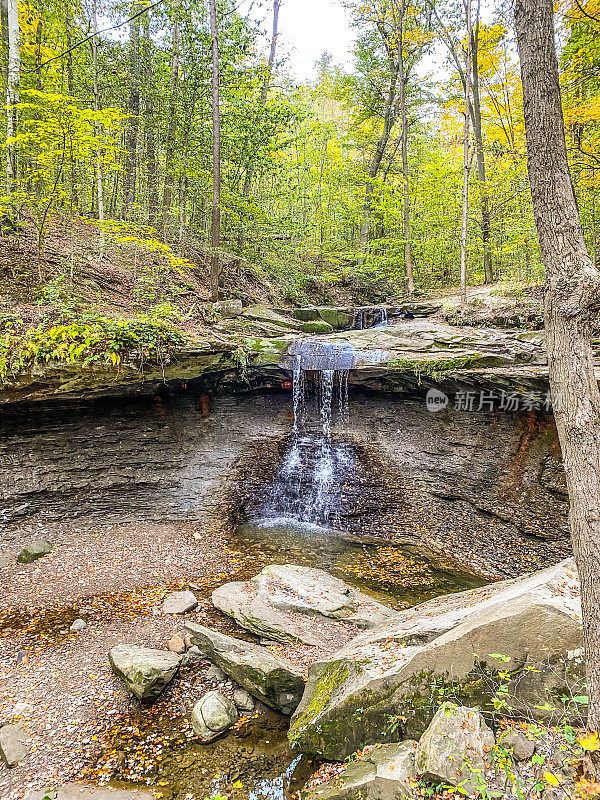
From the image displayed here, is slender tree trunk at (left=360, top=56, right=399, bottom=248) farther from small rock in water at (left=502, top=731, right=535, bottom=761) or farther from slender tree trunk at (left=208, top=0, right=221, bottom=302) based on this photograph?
small rock in water at (left=502, top=731, right=535, bottom=761)

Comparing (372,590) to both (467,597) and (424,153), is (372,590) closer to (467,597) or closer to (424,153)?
(467,597)

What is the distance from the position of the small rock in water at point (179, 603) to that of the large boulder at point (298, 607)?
36cm

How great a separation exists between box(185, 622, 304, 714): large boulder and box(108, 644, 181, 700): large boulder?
53 cm

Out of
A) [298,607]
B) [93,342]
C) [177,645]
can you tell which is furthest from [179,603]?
[93,342]

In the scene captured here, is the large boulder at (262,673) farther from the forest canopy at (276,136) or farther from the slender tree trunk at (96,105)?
the slender tree trunk at (96,105)

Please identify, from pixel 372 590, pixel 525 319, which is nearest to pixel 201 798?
pixel 372 590

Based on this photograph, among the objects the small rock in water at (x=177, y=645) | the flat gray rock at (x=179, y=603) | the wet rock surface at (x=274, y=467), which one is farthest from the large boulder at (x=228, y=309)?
the small rock in water at (x=177, y=645)

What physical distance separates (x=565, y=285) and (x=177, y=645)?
19.3 ft

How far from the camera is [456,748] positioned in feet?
9.30

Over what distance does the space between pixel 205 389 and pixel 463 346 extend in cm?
614

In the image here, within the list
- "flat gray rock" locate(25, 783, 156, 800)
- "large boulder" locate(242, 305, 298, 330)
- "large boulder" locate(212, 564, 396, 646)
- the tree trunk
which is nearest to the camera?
"flat gray rock" locate(25, 783, 156, 800)

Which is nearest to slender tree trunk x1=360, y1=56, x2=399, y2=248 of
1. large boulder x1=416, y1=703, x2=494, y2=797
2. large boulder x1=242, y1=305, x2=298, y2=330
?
large boulder x1=242, y1=305, x2=298, y2=330

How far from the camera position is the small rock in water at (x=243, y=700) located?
4500 millimetres

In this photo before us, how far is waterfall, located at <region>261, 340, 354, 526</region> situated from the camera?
10094mm
